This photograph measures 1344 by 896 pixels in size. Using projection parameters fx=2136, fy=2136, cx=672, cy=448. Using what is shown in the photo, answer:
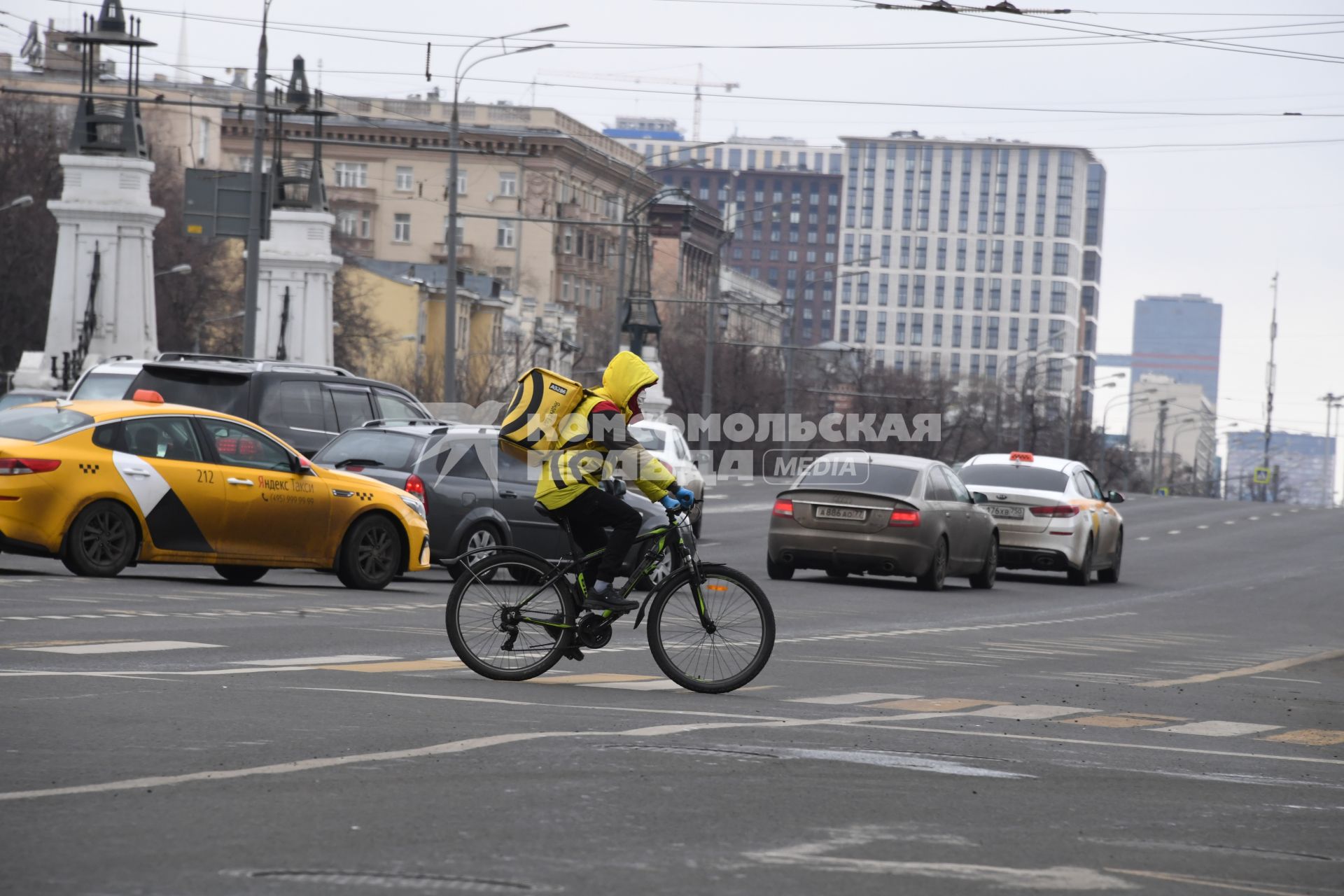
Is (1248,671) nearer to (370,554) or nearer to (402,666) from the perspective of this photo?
(402,666)

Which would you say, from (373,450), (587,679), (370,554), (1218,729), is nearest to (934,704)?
(1218,729)

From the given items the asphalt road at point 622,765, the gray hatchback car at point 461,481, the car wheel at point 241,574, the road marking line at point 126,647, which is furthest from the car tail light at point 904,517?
the road marking line at point 126,647

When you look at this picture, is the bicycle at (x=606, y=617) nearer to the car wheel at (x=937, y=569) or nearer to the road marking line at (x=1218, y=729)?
the road marking line at (x=1218, y=729)

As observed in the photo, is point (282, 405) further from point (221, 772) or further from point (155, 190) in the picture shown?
point (155, 190)

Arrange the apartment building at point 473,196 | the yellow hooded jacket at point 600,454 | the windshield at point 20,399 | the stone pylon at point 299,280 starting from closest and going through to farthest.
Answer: the yellow hooded jacket at point 600,454
the windshield at point 20,399
the stone pylon at point 299,280
the apartment building at point 473,196

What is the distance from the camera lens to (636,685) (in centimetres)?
1115

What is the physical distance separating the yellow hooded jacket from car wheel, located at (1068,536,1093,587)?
676 inches

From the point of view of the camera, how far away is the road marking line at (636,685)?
1098cm

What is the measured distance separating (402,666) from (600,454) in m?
1.86

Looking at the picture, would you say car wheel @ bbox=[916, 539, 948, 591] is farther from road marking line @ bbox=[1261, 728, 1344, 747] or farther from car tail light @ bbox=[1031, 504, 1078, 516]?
road marking line @ bbox=[1261, 728, 1344, 747]

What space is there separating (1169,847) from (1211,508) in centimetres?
6121

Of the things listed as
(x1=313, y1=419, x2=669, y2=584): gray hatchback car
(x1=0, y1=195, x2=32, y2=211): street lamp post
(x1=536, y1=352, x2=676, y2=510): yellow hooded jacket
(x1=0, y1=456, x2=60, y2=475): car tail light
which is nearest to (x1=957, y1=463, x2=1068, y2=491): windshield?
(x1=313, y1=419, x2=669, y2=584): gray hatchback car

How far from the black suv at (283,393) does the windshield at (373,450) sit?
1.50m

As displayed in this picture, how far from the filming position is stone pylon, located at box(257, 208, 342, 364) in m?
53.2
